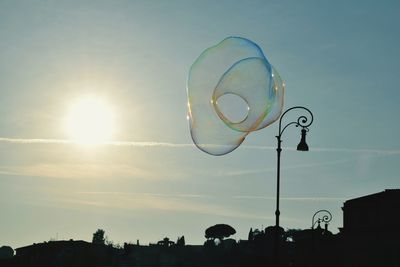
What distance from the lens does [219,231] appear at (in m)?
100

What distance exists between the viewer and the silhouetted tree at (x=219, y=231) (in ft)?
328

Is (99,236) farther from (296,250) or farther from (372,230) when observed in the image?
(372,230)

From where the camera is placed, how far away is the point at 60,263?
270 ft

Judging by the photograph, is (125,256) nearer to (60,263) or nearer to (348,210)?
(60,263)

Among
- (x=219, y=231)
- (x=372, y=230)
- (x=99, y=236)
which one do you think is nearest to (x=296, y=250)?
(x=372, y=230)

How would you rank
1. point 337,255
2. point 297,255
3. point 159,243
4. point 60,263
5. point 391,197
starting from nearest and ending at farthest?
point 391,197, point 337,255, point 297,255, point 60,263, point 159,243

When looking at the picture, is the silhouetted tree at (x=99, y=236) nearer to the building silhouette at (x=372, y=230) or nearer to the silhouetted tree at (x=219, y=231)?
the silhouetted tree at (x=219, y=231)

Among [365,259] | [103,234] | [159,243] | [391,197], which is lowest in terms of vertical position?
[365,259]

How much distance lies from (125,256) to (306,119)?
66673mm

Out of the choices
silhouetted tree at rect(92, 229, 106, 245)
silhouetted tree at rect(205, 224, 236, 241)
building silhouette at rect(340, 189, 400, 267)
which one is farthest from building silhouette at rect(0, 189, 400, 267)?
silhouetted tree at rect(92, 229, 106, 245)

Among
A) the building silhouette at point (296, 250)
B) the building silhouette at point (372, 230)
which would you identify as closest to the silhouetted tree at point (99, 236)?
the building silhouette at point (296, 250)

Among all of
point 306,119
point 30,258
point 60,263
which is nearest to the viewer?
point 306,119

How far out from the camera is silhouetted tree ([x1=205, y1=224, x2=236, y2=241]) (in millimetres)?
99975

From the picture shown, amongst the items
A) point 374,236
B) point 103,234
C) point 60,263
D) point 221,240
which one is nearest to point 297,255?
point 374,236
